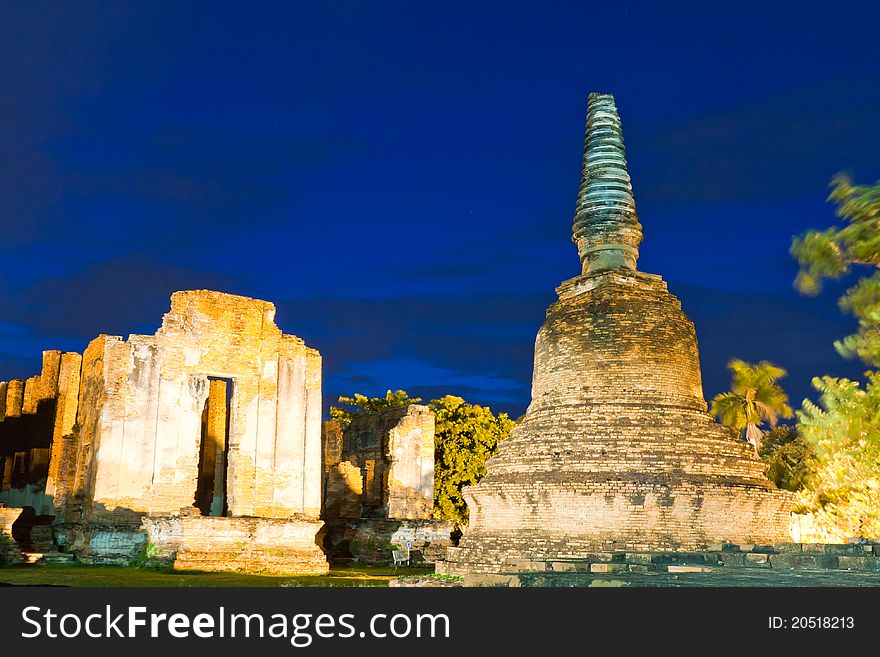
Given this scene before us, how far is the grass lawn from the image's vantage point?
15.5 metres

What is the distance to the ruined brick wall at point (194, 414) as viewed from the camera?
824 inches

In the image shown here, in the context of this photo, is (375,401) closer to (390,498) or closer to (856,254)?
(390,498)

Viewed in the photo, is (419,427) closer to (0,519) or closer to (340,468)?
(340,468)

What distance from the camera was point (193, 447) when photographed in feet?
71.1

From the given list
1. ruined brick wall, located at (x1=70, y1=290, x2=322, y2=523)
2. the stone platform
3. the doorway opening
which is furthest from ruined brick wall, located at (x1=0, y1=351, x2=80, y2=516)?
the stone platform

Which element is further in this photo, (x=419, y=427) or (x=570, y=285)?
(x=419, y=427)

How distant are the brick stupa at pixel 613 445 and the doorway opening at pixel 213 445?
41.2ft

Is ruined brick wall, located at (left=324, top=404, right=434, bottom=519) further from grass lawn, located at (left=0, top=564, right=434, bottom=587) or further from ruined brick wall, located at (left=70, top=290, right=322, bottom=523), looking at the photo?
grass lawn, located at (left=0, top=564, right=434, bottom=587)

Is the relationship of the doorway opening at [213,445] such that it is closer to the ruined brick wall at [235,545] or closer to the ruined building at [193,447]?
the ruined building at [193,447]

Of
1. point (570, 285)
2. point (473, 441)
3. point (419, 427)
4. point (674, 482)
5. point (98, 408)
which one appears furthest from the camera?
point (473, 441)
